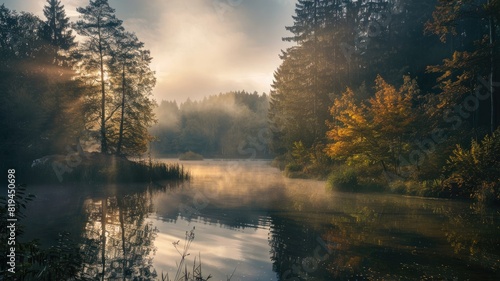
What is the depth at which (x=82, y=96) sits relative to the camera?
33250 mm

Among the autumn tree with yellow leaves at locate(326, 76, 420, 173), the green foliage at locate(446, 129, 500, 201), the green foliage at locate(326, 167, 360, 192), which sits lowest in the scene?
the green foliage at locate(326, 167, 360, 192)

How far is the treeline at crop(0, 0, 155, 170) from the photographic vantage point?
3225 centimetres

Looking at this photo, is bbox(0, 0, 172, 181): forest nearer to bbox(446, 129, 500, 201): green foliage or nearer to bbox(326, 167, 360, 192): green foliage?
bbox(326, 167, 360, 192): green foliage

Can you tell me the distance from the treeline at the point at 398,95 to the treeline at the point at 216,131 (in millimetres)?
57146

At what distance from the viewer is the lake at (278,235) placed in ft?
26.5

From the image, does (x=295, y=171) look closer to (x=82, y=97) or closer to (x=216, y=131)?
(x=82, y=97)

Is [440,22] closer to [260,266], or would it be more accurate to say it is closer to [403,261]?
[403,261]

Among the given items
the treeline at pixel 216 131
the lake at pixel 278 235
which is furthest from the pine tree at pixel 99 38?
the treeline at pixel 216 131

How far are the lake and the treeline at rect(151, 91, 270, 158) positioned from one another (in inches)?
3439

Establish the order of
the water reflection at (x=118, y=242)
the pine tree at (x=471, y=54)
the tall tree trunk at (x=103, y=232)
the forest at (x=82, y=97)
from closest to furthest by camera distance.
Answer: the water reflection at (x=118, y=242) → the tall tree trunk at (x=103, y=232) → the pine tree at (x=471, y=54) → the forest at (x=82, y=97)

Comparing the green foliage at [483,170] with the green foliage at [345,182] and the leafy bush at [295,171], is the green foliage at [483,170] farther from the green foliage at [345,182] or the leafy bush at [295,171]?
the leafy bush at [295,171]

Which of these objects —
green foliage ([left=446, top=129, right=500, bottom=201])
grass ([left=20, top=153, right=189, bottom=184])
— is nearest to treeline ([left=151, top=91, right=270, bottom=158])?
grass ([left=20, top=153, right=189, bottom=184])

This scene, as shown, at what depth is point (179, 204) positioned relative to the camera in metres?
17.7

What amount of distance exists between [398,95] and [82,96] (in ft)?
87.3
